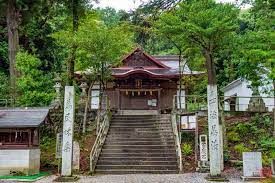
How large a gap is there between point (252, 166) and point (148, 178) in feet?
12.8

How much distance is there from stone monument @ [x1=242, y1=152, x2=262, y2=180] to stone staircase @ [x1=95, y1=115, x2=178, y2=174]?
327 centimetres

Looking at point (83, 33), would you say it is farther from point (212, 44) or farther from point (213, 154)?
point (213, 154)

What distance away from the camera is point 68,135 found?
1423cm

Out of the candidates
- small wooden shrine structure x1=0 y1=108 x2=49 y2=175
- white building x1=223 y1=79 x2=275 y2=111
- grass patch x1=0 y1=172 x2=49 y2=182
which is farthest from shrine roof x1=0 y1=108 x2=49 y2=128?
white building x1=223 y1=79 x2=275 y2=111

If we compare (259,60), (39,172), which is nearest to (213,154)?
(259,60)

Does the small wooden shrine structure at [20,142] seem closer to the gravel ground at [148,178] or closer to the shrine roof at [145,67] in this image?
the gravel ground at [148,178]

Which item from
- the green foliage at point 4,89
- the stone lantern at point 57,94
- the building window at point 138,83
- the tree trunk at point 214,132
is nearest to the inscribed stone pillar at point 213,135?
the tree trunk at point 214,132

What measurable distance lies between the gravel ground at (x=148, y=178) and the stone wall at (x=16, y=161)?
1.32 m

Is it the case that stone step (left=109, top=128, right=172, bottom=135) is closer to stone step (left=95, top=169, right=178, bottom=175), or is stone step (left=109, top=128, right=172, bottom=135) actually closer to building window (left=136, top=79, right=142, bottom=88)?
stone step (left=95, top=169, right=178, bottom=175)

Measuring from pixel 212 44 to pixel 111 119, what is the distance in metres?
8.00

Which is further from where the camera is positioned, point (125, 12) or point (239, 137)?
point (125, 12)

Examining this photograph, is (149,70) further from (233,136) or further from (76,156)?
(76,156)

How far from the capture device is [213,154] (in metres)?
13.6

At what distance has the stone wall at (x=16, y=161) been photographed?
15.2 m
